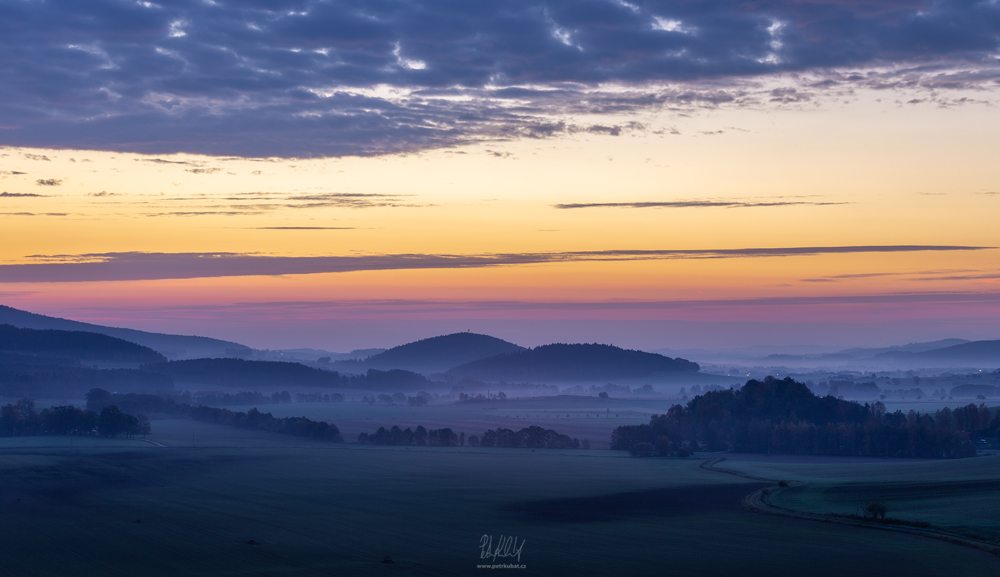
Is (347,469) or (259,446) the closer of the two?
(347,469)

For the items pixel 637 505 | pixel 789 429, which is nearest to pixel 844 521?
pixel 637 505

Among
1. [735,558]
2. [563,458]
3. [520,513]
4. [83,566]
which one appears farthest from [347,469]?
[735,558]

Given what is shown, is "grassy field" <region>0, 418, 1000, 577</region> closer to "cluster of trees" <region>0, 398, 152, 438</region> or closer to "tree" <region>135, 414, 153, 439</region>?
"cluster of trees" <region>0, 398, 152, 438</region>

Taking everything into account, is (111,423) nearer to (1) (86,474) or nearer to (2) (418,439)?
(2) (418,439)

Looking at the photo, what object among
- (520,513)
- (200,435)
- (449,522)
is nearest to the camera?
(449,522)

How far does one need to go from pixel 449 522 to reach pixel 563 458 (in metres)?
59.9

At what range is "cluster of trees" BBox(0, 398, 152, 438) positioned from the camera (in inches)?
6201

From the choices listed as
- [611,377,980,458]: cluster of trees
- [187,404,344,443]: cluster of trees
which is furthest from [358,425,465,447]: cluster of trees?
[611,377,980,458]: cluster of trees

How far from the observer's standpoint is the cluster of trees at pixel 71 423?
157500 mm

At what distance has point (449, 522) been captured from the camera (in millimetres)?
62156

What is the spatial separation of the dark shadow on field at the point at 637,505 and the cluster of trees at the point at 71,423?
11080cm

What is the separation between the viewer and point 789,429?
14000cm

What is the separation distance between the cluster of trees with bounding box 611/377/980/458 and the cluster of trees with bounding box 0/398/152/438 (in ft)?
291

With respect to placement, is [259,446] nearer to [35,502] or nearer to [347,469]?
[347,469]
